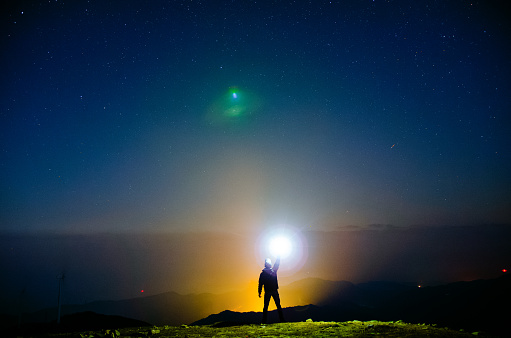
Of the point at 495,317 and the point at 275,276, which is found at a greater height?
the point at 275,276

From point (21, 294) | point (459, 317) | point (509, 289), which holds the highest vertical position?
point (21, 294)

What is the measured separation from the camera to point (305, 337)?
8.37 meters

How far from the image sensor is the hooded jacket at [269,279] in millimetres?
13219

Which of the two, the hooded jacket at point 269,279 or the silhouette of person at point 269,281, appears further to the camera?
the hooded jacket at point 269,279

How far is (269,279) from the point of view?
43.7 ft

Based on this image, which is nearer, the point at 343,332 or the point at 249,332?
the point at 343,332

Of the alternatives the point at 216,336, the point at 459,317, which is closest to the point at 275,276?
the point at 216,336

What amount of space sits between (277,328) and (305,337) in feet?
7.13

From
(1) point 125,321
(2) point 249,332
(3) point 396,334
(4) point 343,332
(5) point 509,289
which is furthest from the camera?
(5) point 509,289

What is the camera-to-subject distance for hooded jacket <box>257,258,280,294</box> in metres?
13.2

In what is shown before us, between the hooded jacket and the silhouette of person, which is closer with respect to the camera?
the silhouette of person

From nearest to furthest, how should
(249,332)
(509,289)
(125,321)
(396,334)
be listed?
1. (396,334)
2. (249,332)
3. (125,321)
4. (509,289)

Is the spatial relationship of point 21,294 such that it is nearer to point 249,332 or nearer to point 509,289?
point 249,332

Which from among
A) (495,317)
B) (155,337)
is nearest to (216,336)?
(155,337)
